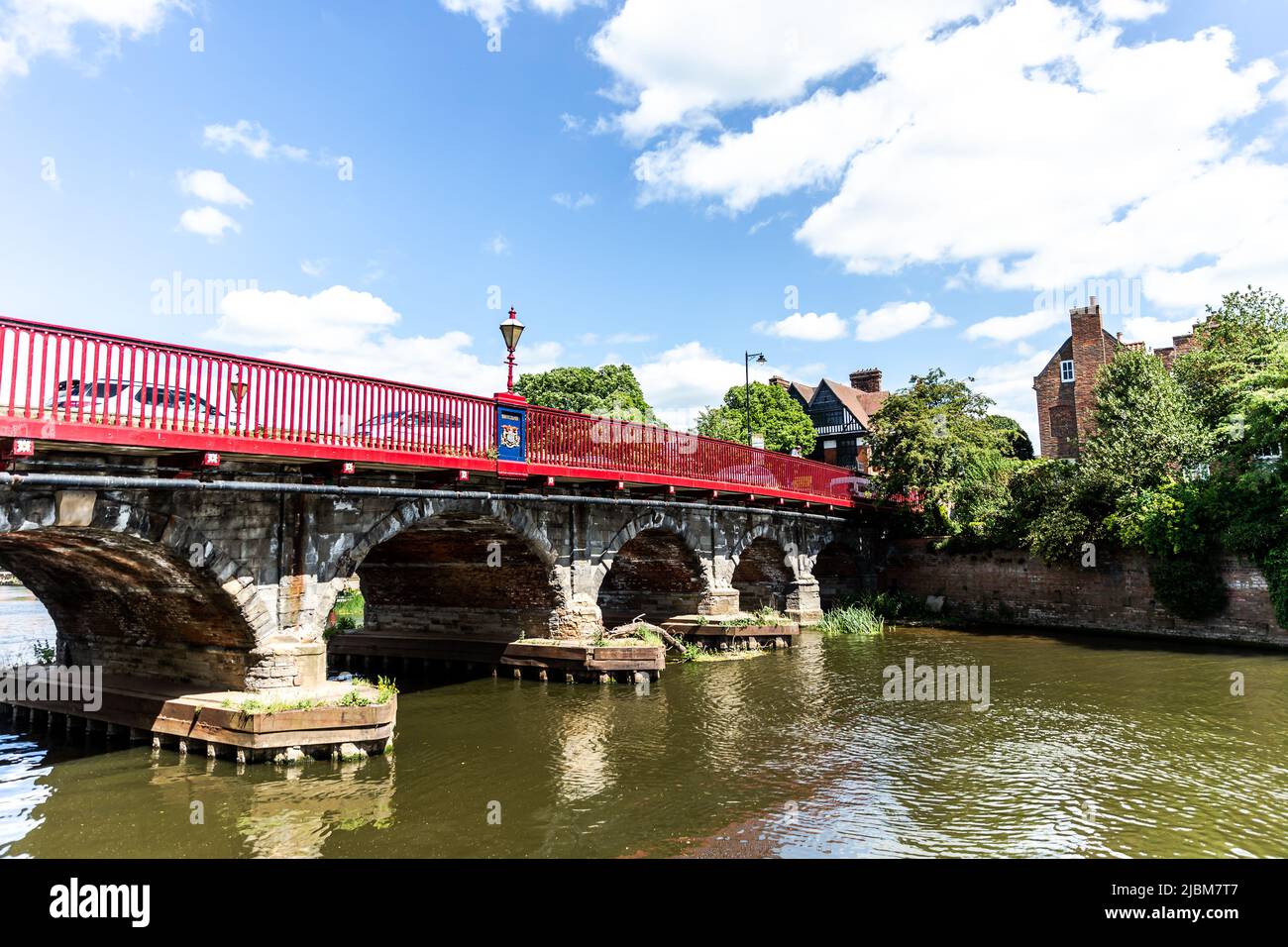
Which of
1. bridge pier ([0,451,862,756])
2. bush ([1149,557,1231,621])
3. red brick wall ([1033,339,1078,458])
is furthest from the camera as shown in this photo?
red brick wall ([1033,339,1078,458])

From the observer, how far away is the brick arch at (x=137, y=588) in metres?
9.12

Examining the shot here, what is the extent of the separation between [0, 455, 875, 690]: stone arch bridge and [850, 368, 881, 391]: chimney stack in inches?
1403

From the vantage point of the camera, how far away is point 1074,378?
40156 mm

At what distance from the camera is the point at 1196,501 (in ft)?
72.1

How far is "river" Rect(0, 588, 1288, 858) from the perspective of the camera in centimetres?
795

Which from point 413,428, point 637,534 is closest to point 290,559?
point 413,428

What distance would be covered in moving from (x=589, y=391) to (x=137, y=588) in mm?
38492

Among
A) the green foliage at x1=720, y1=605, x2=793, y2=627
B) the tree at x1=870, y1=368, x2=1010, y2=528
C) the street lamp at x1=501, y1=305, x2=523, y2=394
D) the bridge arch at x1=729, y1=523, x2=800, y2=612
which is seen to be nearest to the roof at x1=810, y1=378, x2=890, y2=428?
the tree at x1=870, y1=368, x2=1010, y2=528

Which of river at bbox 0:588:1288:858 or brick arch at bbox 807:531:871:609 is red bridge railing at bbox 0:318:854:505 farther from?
brick arch at bbox 807:531:871:609

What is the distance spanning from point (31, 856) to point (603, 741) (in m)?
7.04

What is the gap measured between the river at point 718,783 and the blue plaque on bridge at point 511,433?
4.76m

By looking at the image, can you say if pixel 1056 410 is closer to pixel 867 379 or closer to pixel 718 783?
pixel 867 379

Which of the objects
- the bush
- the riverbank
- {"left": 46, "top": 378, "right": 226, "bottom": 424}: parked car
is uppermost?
{"left": 46, "top": 378, "right": 226, "bottom": 424}: parked car

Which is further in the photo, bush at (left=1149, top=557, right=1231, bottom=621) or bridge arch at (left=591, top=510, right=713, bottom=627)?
bush at (left=1149, top=557, right=1231, bottom=621)
